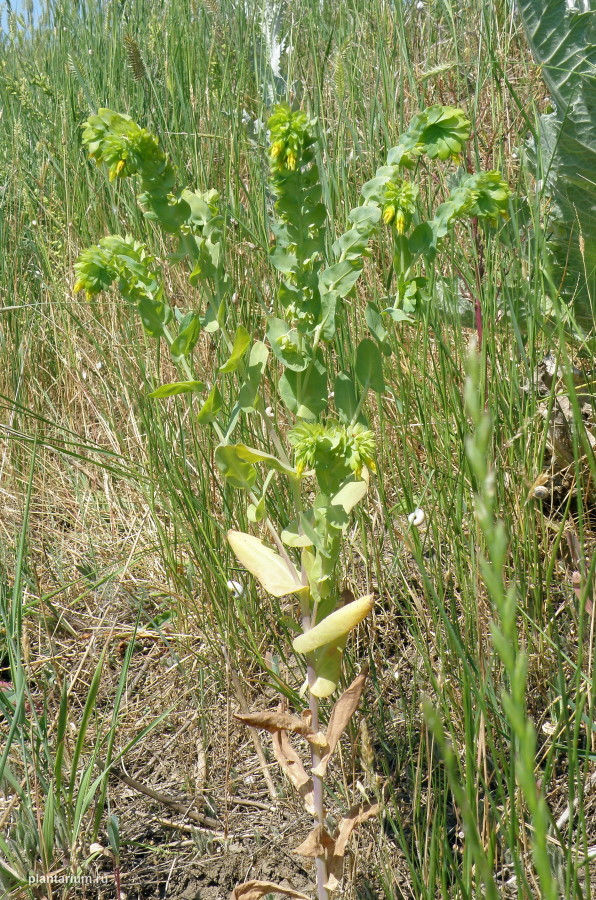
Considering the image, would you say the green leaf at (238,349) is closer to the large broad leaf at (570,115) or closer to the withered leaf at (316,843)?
the withered leaf at (316,843)

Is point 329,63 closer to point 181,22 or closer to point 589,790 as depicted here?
point 181,22

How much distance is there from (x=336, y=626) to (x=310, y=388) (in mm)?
312

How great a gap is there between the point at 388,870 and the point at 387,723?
35 cm

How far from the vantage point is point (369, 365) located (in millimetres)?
990

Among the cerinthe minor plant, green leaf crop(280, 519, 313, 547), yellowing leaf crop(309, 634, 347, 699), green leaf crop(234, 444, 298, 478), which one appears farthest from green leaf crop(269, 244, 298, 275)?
yellowing leaf crop(309, 634, 347, 699)

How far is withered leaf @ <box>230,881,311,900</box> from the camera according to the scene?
964mm

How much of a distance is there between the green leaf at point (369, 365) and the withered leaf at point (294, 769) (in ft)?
1.58

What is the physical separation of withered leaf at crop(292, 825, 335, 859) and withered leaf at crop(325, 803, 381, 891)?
1 cm

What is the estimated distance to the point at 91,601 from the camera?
1729 mm

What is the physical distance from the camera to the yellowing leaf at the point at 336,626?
0.91 m

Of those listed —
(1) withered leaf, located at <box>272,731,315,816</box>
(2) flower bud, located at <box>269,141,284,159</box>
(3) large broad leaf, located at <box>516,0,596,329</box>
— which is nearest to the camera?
(2) flower bud, located at <box>269,141,284,159</box>

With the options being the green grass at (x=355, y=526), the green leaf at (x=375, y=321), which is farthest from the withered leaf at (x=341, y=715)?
the green leaf at (x=375, y=321)

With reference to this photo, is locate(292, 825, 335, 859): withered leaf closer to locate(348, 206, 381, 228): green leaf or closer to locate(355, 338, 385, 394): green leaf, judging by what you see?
locate(355, 338, 385, 394): green leaf

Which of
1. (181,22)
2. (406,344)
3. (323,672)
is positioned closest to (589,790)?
(323,672)
